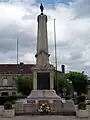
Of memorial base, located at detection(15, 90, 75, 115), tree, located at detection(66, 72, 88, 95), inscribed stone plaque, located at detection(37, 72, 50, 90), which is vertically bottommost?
memorial base, located at detection(15, 90, 75, 115)

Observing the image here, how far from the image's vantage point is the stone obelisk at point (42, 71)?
31047mm

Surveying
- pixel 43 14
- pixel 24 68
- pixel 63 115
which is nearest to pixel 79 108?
pixel 63 115

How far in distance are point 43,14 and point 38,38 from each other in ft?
9.91

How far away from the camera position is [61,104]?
95.3ft

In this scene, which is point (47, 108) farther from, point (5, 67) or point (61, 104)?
point (5, 67)

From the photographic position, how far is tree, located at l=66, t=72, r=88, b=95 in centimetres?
6788

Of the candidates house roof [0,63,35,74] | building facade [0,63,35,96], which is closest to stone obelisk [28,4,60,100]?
building facade [0,63,35,96]

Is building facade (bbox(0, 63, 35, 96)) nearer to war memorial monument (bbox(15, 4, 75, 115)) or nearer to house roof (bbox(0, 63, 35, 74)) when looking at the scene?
house roof (bbox(0, 63, 35, 74))

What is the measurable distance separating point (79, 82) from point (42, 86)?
126 ft

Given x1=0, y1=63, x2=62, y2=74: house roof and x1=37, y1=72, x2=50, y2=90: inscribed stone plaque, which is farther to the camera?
x1=0, y1=63, x2=62, y2=74: house roof

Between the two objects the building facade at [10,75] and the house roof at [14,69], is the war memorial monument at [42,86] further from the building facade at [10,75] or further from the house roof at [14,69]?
the house roof at [14,69]

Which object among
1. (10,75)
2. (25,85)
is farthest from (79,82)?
(10,75)

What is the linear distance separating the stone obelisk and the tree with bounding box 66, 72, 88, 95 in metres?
36.4

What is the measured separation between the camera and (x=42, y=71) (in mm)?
31734
